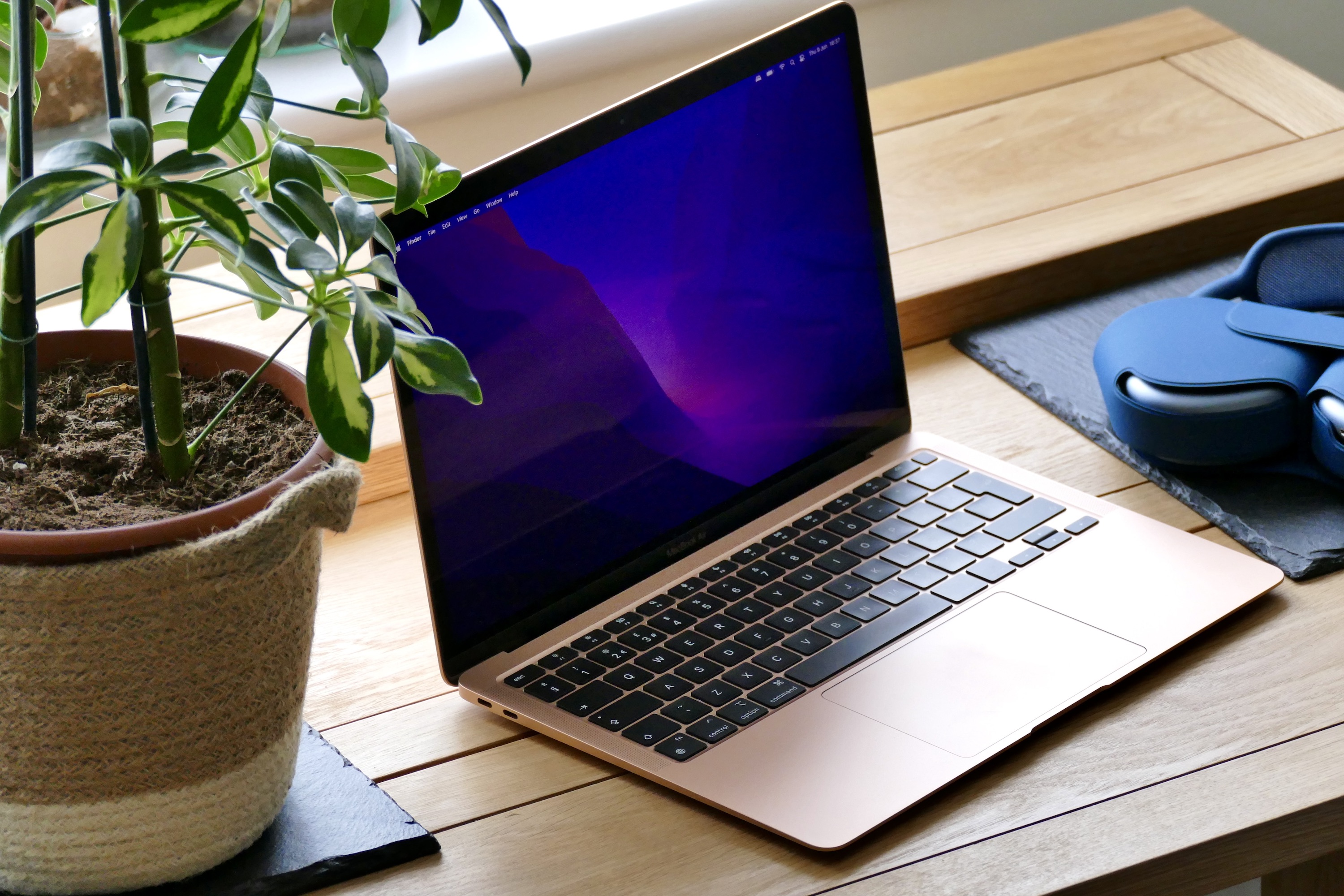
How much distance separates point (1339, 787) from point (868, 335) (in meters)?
0.41

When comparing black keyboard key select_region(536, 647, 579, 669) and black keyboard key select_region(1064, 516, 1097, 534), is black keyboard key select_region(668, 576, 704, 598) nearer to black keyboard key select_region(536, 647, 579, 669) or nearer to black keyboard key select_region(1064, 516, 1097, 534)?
black keyboard key select_region(536, 647, 579, 669)

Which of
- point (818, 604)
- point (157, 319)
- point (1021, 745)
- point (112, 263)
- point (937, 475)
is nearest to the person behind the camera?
point (112, 263)

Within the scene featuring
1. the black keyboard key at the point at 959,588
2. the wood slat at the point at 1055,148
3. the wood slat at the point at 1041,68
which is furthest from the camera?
the wood slat at the point at 1041,68

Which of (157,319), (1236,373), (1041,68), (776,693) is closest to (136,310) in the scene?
(157,319)

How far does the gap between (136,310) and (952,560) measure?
474mm

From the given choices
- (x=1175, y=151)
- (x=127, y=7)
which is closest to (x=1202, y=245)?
(x=1175, y=151)

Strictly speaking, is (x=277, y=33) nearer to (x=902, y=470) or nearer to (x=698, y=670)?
(x=698, y=670)

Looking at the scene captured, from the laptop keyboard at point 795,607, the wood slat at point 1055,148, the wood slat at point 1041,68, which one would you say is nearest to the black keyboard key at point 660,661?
the laptop keyboard at point 795,607

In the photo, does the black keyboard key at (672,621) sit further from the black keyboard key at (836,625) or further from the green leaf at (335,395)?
the green leaf at (335,395)

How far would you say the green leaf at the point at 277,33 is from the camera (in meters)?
0.57

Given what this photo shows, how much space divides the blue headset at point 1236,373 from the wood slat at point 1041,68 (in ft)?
1.64

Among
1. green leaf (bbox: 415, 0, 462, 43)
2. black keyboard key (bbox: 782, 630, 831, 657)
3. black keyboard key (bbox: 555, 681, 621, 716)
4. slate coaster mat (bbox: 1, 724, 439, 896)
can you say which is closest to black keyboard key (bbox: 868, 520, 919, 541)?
black keyboard key (bbox: 782, 630, 831, 657)

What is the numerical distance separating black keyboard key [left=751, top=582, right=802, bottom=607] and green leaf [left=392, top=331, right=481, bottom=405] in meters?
0.29

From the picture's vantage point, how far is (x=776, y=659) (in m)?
0.77
